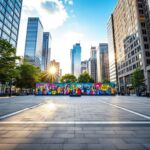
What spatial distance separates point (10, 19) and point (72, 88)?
4353 centimetres

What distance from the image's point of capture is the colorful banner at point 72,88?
50366 millimetres

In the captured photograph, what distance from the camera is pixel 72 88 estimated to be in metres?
51.0

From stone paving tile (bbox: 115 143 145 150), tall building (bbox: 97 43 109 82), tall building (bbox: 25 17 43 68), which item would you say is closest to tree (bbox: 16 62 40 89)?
stone paving tile (bbox: 115 143 145 150)

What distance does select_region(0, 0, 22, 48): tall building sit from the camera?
171ft

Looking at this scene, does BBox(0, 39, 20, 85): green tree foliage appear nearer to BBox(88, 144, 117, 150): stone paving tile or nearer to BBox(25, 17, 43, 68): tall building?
BBox(88, 144, 117, 150): stone paving tile

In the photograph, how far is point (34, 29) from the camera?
123 meters

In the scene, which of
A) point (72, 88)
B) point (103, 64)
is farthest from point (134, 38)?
point (103, 64)

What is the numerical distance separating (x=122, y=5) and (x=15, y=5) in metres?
59.1

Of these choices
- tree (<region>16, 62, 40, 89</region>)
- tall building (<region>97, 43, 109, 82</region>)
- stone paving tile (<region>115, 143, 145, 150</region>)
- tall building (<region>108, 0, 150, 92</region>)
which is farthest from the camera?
tall building (<region>97, 43, 109, 82</region>)

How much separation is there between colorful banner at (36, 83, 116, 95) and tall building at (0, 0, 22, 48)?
2666 centimetres

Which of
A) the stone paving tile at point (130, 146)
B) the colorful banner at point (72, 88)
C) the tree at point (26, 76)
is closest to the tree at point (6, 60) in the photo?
the colorful banner at point (72, 88)

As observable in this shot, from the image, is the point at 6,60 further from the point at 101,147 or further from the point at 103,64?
the point at 103,64

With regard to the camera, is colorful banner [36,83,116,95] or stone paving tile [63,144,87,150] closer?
stone paving tile [63,144,87,150]

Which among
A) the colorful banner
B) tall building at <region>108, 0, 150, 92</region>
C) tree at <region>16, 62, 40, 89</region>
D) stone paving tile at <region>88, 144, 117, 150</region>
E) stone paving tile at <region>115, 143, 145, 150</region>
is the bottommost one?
stone paving tile at <region>88, 144, 117, 150</region>
